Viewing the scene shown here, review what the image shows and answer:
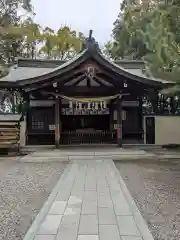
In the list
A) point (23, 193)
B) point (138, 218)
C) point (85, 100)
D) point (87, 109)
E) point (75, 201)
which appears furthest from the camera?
point (87, 109)

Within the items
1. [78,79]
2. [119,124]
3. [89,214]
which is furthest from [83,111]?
[89,214]

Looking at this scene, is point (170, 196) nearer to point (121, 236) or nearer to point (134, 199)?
point (134, 199)

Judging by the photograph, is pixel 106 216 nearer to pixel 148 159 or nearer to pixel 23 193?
pixel 23 193

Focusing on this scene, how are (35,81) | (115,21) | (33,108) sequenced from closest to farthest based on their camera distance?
1. (35,81)
2. (33,108)
3. (115,21)

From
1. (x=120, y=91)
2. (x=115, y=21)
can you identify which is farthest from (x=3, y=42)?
(x=120, y=91)

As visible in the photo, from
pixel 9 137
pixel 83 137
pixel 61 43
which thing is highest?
pixel 61 43

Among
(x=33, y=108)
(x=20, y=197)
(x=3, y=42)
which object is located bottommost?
(x=20, y=197)

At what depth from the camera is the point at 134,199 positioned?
6.07 metres

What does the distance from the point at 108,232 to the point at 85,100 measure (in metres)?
11.2

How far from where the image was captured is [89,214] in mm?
4945

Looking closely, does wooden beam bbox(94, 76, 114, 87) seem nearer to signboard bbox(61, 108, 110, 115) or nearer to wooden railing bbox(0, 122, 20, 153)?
signboard bbox(61, 108, 110, 115)

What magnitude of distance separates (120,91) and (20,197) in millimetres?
9281

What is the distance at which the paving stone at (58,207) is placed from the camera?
5062 mm

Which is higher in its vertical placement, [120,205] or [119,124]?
[119,124]
